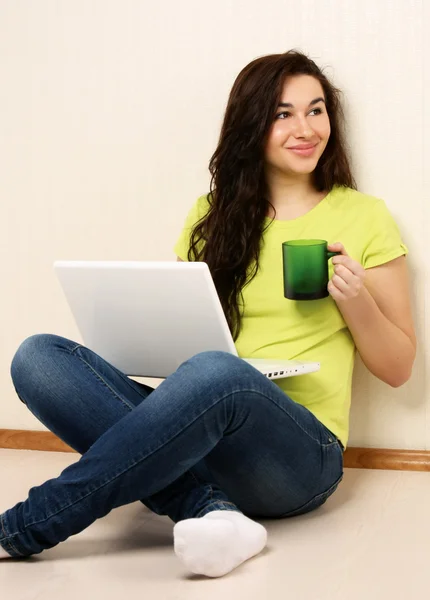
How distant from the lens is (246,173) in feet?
6.63

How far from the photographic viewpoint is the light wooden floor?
1.50 metres

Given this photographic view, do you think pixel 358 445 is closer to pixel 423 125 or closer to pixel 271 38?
pixel 423 125

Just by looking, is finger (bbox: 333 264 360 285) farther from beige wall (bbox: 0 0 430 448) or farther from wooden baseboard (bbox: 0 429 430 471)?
wooden baseboard (bbox: 0 429 430 471)

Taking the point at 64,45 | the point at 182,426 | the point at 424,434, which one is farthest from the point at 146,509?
the point at 64,45

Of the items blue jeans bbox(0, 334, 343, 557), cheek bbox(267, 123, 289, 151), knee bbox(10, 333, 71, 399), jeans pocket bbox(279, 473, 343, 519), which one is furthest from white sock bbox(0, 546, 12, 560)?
cheek bbox(267, 123, 289, 151)

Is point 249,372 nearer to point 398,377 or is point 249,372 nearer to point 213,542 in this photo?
point 213,542

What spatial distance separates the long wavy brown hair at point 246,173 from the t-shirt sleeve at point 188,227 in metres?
0.03

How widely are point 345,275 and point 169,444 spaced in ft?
1.45

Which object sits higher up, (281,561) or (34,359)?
(34,359)

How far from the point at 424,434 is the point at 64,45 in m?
1.28

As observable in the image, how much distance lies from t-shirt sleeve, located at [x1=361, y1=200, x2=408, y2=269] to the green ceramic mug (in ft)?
0.73

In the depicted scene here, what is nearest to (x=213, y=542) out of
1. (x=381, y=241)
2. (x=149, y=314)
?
(x=149, y=314)

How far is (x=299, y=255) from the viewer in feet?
5.57

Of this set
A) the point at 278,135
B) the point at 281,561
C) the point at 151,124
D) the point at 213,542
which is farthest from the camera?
the point at 151,124
